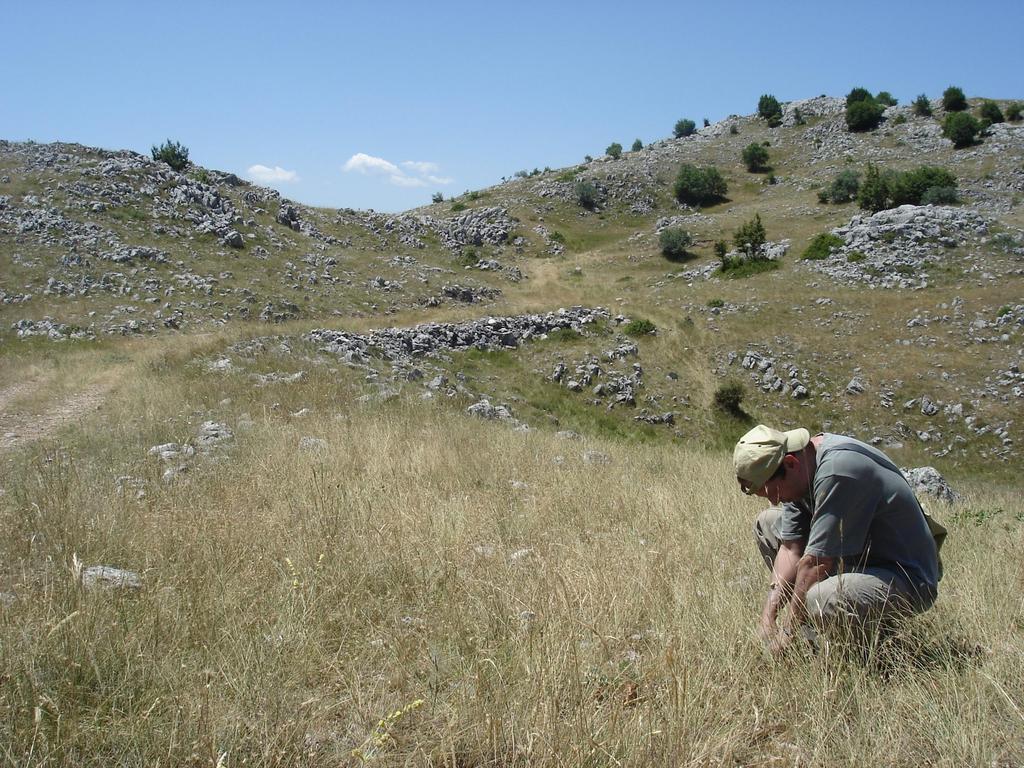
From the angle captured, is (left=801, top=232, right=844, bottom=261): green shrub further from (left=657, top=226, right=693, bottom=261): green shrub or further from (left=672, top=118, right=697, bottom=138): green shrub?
(left=672, top=118, right=697, bottom=138): green shrub

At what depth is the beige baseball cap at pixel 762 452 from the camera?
2842 millimetres

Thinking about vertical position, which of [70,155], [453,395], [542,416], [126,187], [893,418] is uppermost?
[70,155]

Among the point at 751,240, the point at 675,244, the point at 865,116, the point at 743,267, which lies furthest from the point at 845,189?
the point at 865,116

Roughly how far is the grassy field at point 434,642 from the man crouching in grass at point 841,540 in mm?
160

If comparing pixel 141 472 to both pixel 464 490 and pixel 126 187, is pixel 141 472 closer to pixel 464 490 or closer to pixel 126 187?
pixel 464 490

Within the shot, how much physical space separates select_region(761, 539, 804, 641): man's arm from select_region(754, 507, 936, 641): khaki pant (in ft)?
0.38

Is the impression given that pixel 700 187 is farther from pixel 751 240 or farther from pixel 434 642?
pixel 434 642

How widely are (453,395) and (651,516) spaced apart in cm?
892

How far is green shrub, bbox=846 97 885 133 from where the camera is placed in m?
52.1

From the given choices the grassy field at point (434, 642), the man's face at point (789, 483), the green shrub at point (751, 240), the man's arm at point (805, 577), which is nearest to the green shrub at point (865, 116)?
the green shrub at point (751, 240)

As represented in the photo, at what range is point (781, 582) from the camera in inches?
114

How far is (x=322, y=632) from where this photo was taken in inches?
106

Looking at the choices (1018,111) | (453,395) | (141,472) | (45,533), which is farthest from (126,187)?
A: (1018,111)

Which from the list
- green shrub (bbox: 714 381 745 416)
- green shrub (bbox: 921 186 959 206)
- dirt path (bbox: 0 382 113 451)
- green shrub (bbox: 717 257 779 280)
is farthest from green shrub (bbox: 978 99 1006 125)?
dirt path (bbox: 0 382 113 451)
